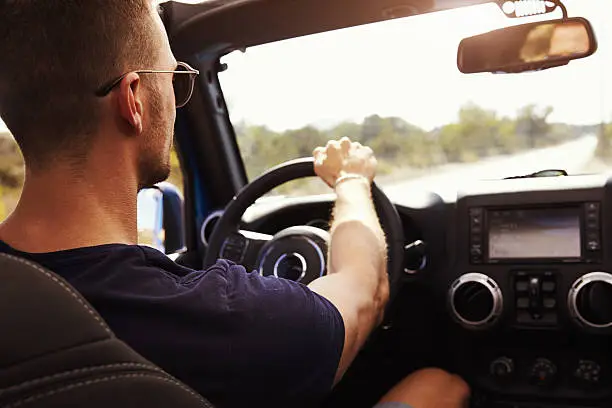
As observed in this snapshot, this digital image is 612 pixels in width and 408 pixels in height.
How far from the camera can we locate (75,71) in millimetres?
1534

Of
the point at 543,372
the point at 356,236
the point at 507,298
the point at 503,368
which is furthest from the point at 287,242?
the point at 543,372

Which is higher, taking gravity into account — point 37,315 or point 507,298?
point 37,315

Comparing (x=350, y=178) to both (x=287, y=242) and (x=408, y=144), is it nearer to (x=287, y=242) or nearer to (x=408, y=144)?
(x=287, y=242)

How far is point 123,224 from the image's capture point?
1.60 m

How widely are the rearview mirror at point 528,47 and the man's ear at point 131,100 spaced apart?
148 cm

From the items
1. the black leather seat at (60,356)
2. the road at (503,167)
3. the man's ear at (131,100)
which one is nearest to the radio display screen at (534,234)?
the road at (503,167)

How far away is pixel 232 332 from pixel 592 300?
1504 millimetres

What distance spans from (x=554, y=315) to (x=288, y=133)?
137cm

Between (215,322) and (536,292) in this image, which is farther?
(536,292)

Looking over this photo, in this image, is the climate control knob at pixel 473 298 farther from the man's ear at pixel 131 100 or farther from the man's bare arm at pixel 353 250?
the man's ear at pixel 131 100

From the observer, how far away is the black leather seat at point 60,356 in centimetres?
91

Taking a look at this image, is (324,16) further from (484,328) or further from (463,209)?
(484,328)

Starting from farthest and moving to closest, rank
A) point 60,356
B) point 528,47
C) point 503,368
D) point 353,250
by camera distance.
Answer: point 503,368, point 528,47, point 353,250, point 60,356

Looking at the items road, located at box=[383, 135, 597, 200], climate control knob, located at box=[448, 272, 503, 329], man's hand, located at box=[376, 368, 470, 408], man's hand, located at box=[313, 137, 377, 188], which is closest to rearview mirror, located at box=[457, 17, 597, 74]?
road, located at box=[383, 135, 597, 200]
